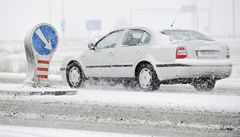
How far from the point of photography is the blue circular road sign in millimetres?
11875

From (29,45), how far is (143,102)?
3270mm

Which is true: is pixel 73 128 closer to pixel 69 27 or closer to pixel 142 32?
pixel 142 32

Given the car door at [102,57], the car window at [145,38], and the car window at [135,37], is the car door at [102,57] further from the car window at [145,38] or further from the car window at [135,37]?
the car window at [145,38]

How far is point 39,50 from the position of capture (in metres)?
12.0

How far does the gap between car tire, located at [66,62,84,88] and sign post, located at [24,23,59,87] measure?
1.97 metres

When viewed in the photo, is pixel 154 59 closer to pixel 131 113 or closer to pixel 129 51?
pixel 129 51

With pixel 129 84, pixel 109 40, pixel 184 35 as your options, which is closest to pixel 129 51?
pixel 129 84

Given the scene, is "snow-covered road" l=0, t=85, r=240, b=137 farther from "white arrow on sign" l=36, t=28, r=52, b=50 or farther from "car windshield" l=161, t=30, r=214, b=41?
"car windshield" l=161, t=30, r=214, b=41

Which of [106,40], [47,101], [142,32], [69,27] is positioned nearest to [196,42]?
[142,32]

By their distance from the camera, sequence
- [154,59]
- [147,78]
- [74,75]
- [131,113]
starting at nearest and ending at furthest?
[131,113] → [154,59] → [147,78] → [74,75]

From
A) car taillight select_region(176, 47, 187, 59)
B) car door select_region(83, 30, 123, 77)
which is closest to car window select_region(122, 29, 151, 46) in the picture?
car door select_region(83, 30, 123, 77)

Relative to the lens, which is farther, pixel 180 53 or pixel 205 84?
pixel 205 84

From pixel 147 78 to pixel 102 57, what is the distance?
1.63 metres

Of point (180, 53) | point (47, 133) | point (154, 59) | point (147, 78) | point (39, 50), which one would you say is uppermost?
point (39, 50)
